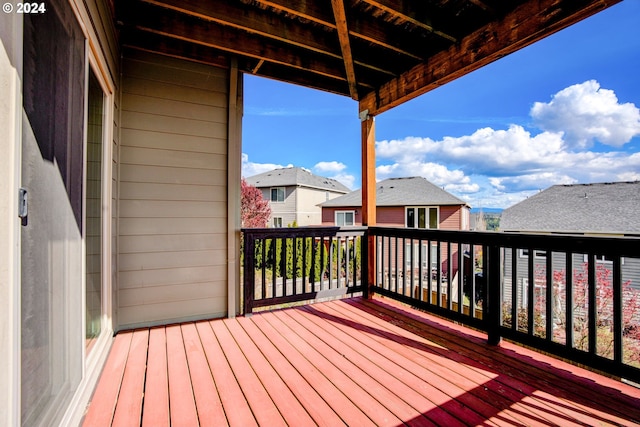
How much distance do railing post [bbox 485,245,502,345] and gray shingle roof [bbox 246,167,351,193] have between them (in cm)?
1749

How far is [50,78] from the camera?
1157 millimetres

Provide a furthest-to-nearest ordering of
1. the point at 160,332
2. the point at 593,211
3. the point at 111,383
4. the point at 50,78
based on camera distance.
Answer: the point at 593,211, the point at 160,332, the point at 111,383, the point at 50,78

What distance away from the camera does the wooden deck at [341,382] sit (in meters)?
1.52

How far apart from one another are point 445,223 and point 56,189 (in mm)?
14541

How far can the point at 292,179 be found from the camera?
20031 millimetres

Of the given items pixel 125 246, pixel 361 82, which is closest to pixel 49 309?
pixel 125 246

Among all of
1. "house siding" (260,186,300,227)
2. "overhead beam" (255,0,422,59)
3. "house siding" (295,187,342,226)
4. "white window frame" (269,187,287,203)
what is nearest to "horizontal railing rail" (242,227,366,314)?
"overhead beam" (255,0,422,59)

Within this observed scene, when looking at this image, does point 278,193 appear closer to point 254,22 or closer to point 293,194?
point 293,194

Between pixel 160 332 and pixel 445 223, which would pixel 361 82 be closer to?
pixel 160 332

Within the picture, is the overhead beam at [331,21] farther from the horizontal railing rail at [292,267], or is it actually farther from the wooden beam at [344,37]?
the horizontal railing rail at [292,267]

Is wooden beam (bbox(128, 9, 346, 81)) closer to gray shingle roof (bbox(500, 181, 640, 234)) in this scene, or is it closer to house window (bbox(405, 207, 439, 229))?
gray shingle roof (bbox(500, 181, 640, 234))

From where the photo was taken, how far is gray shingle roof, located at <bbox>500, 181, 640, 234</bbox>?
6426mm

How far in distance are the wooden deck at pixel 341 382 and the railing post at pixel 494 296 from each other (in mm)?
125

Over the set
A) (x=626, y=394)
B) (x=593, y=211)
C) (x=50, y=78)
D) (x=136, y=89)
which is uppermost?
(x=136, y=89)
